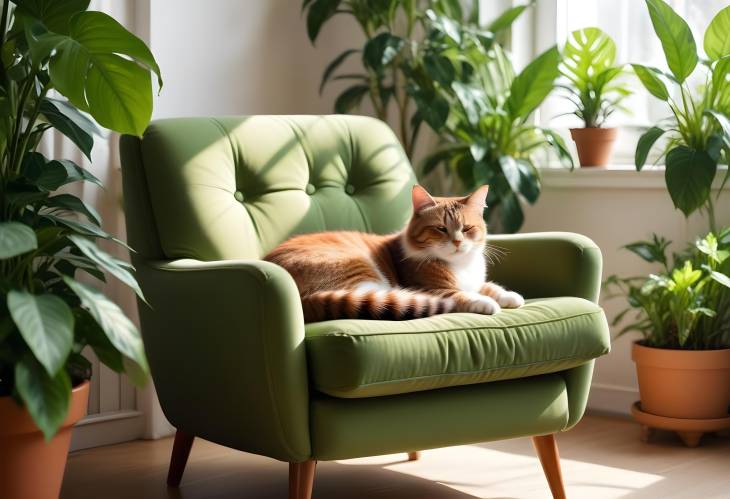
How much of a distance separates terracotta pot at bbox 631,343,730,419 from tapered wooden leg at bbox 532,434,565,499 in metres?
0.73

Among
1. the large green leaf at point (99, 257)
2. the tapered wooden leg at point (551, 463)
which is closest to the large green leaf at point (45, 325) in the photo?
the large green leaf at point (99, 257)

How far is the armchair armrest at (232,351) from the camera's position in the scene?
207cm

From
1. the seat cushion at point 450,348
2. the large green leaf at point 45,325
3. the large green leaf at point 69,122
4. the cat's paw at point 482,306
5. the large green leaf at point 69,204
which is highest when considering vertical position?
the large green leaf at point 69,122

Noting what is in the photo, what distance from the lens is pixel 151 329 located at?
245 centimetres

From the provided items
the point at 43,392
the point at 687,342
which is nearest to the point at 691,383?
the point at 687,342

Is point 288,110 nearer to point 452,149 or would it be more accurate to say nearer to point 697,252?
point 452,149

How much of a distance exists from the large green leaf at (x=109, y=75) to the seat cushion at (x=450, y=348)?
55 cm

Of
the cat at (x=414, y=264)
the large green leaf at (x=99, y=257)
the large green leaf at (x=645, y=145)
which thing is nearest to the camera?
the large green leaf at (x=99, y=257)

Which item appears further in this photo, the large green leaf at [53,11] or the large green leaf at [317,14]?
the large green leaf at [317,14]

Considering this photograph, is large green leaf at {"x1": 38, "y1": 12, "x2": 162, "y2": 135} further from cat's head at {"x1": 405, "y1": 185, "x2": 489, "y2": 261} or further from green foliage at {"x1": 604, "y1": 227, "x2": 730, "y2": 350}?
green foliage at {"x1": 604, "y1": 227, "x2": 730, "y2": 350}

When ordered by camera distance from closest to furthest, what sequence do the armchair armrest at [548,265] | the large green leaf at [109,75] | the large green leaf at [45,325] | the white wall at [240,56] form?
the large green leaf at [45,325], the large green leaf at [109,75], the armchair armrest at [548,265], the white wall at [240,56]

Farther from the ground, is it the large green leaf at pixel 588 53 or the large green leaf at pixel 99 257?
the large green leaf at pixel 588 53


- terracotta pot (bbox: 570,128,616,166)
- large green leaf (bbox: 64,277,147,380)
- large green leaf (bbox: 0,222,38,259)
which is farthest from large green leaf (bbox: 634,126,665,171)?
large green leaf (bbox: 0,222,38,259)

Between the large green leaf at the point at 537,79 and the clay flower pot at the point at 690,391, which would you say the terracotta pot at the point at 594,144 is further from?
the clay flower pot at the point at 690,391
